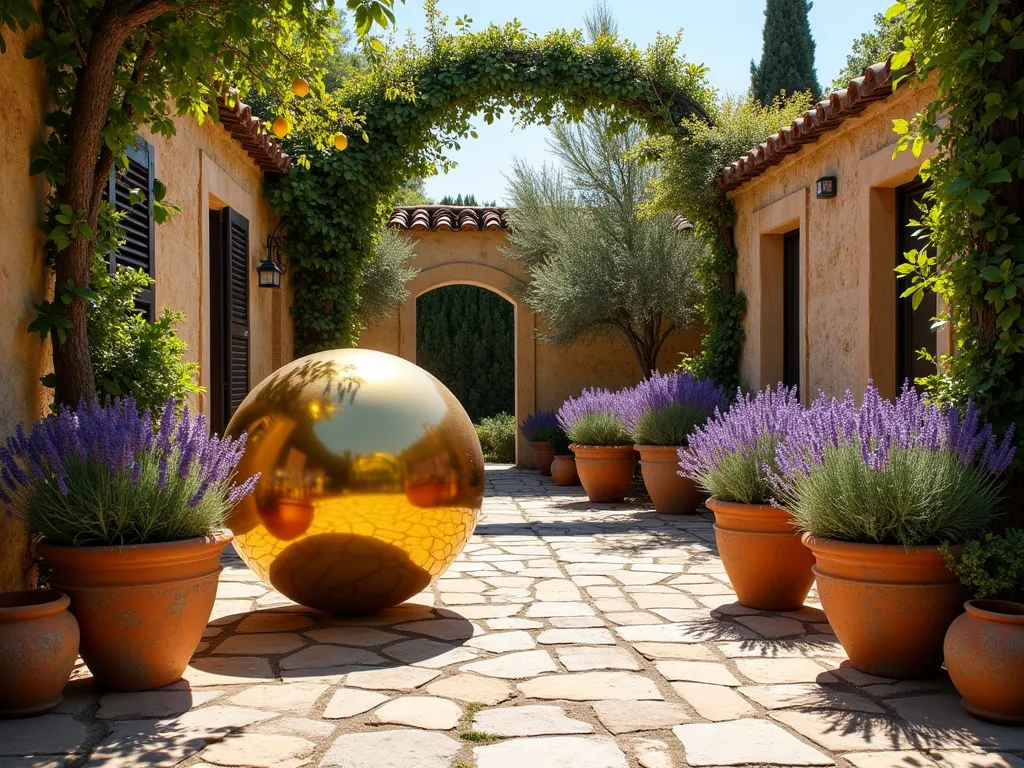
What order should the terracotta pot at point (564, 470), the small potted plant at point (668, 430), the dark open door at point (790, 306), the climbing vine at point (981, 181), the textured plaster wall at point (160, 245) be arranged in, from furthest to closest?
the terracotta pot at point (564, 470)
the dark open door at point (790, 306)
the small potted plant at point (668, 430)
the textured plaster wall at point (160, 245)
the climbing vine at point (981, 181)

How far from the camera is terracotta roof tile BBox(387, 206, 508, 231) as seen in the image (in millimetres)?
14461

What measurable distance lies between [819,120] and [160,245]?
5.01 meters

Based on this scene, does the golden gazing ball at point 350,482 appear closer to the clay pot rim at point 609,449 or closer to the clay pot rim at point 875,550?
the clay pot rim at point 875,550

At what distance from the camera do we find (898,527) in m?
3.74

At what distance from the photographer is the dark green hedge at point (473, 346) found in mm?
18672

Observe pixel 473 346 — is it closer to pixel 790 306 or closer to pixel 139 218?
pixel 790 306

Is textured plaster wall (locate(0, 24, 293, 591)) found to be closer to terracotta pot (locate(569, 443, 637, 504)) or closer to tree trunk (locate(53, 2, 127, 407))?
tree trunk (locate(53, 2, 127, 407))

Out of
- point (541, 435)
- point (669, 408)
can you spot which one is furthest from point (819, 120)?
point (541, 435)

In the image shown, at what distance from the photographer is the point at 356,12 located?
3459 millimetres

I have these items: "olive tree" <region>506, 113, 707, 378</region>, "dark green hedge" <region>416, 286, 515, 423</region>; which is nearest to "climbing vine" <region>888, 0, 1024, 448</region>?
"olive tree" <region>506, 113, 707, 378</region>

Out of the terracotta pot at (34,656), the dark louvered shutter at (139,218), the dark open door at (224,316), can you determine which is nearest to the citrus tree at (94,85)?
the dark louvered shutter at (139,218)

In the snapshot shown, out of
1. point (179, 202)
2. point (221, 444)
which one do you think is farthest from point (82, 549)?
point (179, 202)

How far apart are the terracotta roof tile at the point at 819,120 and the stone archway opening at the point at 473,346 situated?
9117mm

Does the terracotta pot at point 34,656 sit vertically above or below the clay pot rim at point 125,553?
below
